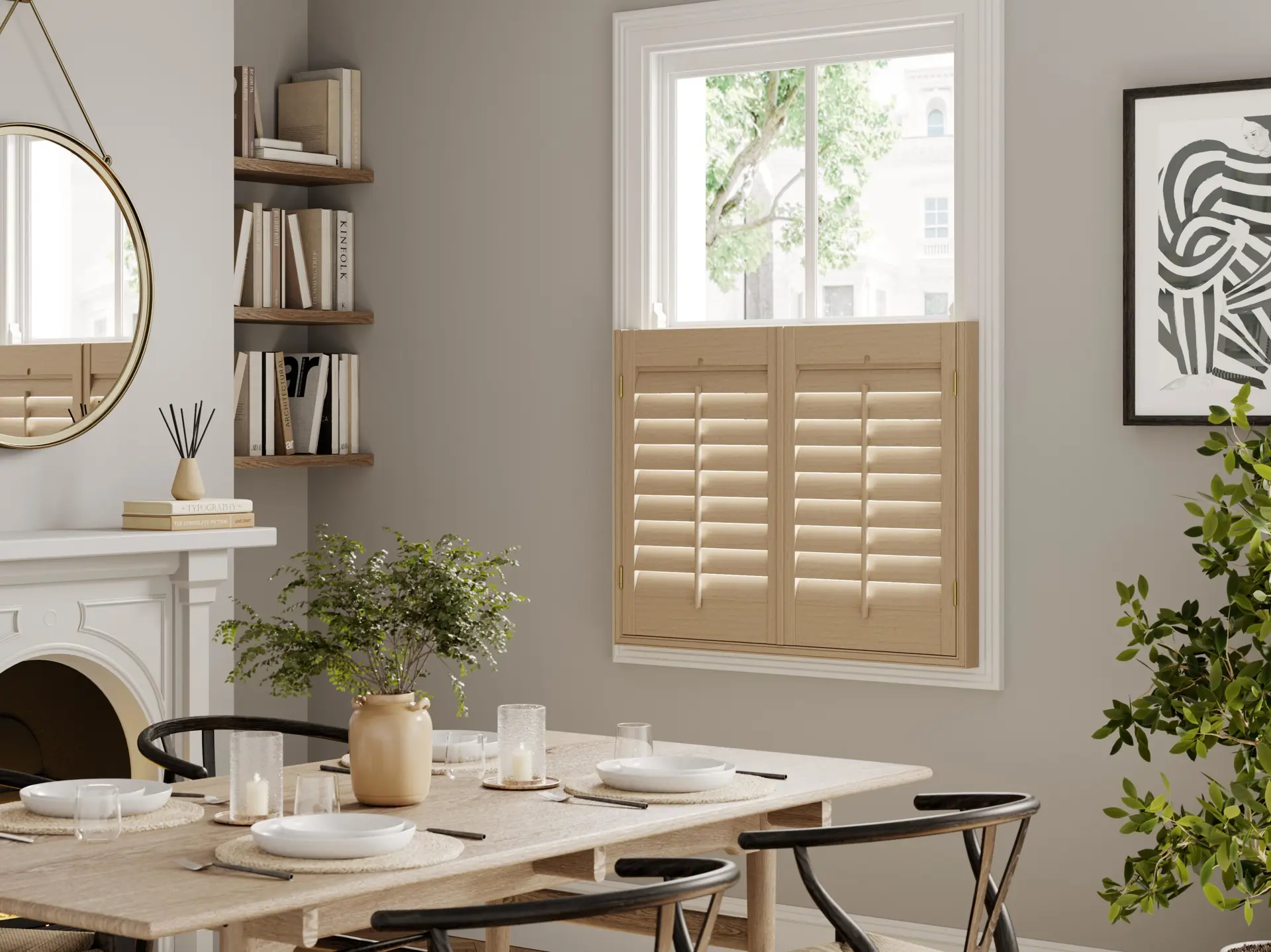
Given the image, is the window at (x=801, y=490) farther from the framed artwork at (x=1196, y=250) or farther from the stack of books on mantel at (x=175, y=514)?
the stack of books on mantel at (x=175, y=514)

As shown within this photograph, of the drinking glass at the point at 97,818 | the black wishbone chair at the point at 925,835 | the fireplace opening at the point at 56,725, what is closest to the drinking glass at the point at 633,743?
the black wishbone chair at the point at 925,835

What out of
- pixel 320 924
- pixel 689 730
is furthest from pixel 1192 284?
pixel 320 924

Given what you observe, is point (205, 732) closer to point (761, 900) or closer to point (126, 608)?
point (126, 608)

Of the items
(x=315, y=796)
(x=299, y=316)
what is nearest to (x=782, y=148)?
(x=299, y=316)

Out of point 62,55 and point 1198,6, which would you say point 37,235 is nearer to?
point 62,55

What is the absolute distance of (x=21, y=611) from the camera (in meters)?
3.79

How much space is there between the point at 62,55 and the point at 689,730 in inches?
92.7

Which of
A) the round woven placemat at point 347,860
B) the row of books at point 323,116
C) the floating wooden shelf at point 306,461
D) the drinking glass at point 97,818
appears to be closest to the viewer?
the round woven placemat at point 347,860

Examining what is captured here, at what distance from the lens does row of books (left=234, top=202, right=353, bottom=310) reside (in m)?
4.93

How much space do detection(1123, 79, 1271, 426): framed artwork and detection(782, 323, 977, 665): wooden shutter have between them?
43 centimetres

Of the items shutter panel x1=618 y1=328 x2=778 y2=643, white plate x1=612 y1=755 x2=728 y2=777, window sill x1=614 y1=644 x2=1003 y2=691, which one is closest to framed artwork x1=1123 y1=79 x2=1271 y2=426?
window sill x1=614 y1=644 x2=1003 y2=691

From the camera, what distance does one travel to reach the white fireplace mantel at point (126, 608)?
3777 mm

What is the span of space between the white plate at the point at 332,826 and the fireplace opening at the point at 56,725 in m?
2.03

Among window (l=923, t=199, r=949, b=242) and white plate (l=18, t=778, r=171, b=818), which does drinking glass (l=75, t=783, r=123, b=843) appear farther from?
window (l=923, t=199, r=949, b=242)
